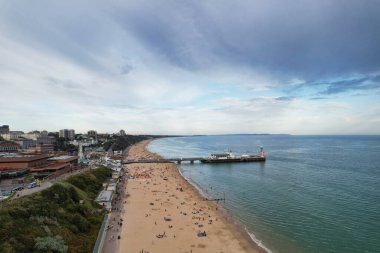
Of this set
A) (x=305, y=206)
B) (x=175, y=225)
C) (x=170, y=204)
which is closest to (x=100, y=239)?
(x=175, y=225)

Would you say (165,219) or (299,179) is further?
(299,179)

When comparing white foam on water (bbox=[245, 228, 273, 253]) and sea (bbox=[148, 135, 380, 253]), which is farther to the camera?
sea (bbox=[148, 135, 380, 253])

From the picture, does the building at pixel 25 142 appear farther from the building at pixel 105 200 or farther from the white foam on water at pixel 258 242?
the white foam on water at pixel 258 242

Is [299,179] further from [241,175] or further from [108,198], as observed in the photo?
[108,198]

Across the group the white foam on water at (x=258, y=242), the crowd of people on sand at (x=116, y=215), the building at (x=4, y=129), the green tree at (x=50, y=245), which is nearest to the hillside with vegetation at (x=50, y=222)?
the green tree at (x=50, y=245)

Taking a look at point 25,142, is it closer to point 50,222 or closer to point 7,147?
point 7,147

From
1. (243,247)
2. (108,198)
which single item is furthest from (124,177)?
(243,247)

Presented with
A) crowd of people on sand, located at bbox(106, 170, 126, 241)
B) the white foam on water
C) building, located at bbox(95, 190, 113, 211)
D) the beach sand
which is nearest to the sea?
the white foam on water

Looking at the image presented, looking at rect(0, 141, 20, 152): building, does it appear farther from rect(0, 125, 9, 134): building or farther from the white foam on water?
rect(0, 125, 9, 134): building
